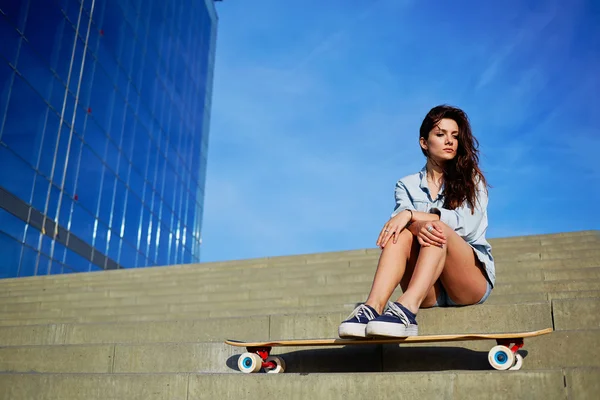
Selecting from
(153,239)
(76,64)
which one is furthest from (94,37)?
(153,239)

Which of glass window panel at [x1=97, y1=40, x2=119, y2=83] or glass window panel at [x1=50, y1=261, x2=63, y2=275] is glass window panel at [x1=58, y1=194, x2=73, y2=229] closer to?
glass window panel at [x1=50, y1=261, x2=63, y2=275]

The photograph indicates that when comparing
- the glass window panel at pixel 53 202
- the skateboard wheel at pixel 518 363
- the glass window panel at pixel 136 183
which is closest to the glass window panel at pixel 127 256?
the glass window panel at pixel 136 183

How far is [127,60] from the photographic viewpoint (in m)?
19.4

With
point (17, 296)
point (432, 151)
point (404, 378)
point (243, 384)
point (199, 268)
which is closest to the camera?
point (404, 378)

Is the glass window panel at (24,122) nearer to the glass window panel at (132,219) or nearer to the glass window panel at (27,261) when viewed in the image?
the glass window panel at (27,261)

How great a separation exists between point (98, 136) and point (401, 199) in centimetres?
1562

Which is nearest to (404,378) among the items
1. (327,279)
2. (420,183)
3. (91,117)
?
(420,183)

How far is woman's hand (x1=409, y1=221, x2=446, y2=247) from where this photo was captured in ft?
8.70

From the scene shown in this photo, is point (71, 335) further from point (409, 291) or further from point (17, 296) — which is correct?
point (17, 296)

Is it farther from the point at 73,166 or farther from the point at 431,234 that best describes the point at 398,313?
the point at 73,166

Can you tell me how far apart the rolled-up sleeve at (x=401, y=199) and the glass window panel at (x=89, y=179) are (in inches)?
563

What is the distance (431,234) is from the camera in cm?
265

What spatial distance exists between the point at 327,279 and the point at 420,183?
3.09 m

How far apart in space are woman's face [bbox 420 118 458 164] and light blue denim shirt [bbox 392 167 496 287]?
15 centimetres
